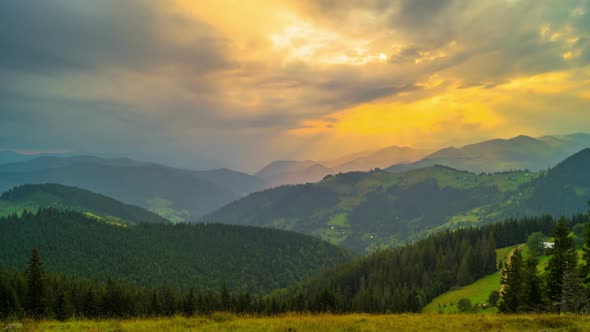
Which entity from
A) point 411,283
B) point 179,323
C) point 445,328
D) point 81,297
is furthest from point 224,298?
point 411,283

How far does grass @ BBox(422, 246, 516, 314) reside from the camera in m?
120

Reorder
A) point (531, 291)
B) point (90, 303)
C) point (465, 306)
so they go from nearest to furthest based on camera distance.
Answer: point (531, 291) → point (90, 303) → point (465, 306)

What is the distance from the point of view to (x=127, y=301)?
83.4m

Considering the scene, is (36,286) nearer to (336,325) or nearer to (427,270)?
(336,325)

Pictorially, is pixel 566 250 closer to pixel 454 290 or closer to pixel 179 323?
pixel 179 323

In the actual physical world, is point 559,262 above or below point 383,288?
above

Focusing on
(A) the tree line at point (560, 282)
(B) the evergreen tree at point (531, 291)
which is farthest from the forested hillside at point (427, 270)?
(A) the tree line at point (560, 282)

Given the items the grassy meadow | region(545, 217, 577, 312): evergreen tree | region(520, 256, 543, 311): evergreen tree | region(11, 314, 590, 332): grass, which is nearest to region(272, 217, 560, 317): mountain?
the grassy meadow

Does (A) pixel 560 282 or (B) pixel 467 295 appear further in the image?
(B) pixel 467 295

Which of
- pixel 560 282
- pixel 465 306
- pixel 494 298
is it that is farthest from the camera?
pixel 465 306

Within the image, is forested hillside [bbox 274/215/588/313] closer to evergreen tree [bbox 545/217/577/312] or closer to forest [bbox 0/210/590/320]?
forest [bbox 0/210/590/320]

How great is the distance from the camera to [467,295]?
129 meters

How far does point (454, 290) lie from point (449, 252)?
3640cm

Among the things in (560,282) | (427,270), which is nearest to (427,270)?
(427,270)
